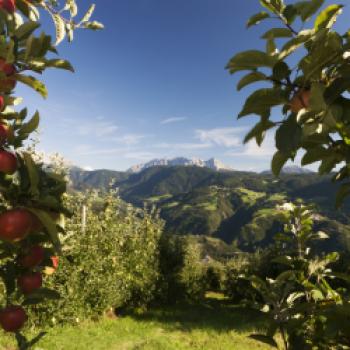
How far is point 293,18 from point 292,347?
1.43m

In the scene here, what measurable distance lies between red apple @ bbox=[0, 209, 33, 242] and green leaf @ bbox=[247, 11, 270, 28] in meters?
1.10

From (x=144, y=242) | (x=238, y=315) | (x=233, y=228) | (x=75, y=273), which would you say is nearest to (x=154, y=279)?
(x=144, y=242)

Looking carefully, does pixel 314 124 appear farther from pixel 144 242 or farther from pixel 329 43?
pixel 144 242

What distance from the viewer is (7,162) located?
4.34 feet

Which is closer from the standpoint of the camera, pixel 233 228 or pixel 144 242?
pixel 144 242

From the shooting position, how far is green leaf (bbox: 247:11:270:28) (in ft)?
4.18

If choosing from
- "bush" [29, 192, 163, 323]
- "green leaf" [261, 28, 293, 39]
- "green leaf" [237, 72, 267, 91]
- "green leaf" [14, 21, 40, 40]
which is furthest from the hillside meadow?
"green leaf" [261, 28, 293, 39]

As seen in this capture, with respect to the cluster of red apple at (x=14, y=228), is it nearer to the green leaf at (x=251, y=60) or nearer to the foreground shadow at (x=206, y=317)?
the green leaf at (x=251, y=60)

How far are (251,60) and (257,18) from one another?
36cm

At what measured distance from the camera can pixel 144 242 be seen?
17.9m

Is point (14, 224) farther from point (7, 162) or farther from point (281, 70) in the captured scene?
point (281, 70)

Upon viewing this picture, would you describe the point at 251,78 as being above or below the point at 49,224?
above

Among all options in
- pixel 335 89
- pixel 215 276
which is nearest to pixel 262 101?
pixel 335 89

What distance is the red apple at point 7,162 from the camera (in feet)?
4.32
